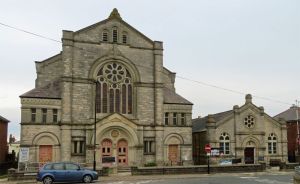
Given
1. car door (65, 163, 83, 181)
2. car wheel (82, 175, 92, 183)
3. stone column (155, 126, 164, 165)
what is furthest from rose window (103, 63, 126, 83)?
car wheel (82, 175, 92, 183)

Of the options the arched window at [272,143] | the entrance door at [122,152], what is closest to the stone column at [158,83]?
the entrance door at [122,152]

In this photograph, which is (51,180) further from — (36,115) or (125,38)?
(125,38)

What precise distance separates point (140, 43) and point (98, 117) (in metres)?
9.90

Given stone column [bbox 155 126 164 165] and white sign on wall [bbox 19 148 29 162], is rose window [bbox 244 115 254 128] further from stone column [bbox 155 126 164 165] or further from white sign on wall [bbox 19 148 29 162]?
white sign on wall [bbox 19 148 29 162]

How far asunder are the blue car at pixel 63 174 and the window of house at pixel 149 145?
47.5 feet

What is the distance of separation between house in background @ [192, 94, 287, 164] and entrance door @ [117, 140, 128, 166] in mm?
10030

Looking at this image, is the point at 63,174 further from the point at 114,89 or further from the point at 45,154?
the point at 114,89

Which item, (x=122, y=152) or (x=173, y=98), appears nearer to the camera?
(x=122, y=152)

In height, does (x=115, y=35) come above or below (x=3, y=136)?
above

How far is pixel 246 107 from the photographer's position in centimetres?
4750

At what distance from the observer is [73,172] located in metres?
27.7

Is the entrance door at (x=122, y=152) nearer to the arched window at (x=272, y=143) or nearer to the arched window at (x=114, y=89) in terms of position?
the arched window at (x=114, y=89)

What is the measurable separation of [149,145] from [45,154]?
11057 millimetres

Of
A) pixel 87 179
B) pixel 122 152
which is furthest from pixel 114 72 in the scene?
pixel 87 179
